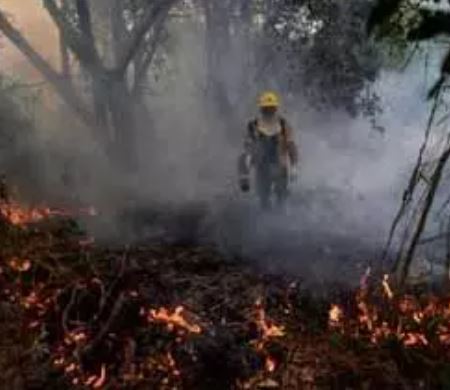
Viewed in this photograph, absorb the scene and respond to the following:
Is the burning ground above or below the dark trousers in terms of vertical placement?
above

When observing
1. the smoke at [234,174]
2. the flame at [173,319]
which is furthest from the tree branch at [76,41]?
the flame at [173,319]

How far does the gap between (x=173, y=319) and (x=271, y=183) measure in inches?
286

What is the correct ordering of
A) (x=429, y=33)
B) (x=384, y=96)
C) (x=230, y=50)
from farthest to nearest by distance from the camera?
1. (x=384, y=96)
2. (x=230, y=50)
3. (x=429, y=33)

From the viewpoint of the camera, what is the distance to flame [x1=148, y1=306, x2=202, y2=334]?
7.34 m

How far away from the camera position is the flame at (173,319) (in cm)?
734

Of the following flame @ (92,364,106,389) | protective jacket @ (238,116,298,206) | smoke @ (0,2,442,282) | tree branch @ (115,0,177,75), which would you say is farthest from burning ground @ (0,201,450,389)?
tree branch @ (115,0,177,75)

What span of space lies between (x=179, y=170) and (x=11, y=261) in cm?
1359

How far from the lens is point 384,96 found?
31.2 meters

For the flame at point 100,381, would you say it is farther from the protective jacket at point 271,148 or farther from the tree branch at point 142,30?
the tree branch at point 142,30

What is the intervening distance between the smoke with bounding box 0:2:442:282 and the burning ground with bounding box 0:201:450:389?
2.01 meters

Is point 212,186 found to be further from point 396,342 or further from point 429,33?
point 429,33

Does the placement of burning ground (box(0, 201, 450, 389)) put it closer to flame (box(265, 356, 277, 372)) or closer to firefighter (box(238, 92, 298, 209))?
flame (box(265, 356, 277, 372))

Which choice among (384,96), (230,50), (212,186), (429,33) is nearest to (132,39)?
(212,186)

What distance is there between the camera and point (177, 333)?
7293 mm
